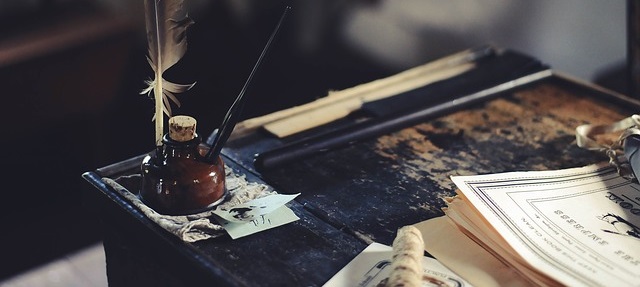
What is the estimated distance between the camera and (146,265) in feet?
3.78

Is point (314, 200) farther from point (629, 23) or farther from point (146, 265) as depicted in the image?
point (629, 23)

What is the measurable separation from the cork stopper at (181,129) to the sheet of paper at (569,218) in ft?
1.10

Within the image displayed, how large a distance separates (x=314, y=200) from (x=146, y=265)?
24 cm

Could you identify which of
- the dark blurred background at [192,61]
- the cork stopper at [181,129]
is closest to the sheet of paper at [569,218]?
the cork stopper at [181,129]

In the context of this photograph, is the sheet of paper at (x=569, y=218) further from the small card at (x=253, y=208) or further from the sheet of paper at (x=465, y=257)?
the small card at (x=253, y=208)

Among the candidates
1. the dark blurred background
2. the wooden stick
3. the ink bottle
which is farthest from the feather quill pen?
the dark blurred background

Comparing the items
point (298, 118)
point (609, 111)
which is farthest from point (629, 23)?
point (298, 118)

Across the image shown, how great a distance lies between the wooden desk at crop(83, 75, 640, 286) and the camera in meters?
1.04

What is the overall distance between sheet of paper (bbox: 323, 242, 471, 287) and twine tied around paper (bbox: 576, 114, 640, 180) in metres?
0.39

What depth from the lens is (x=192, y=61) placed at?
10.5 ft

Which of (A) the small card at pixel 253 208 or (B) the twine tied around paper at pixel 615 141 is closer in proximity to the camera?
(A) the small card at pixel 253 208

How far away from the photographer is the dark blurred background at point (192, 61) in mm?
2402

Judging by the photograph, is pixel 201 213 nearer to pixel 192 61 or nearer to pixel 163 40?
pixel 163 40

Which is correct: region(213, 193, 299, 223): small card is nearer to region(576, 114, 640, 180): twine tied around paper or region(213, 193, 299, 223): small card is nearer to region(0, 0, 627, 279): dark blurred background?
region(576, 114, 640, 180): twine tied around paper
